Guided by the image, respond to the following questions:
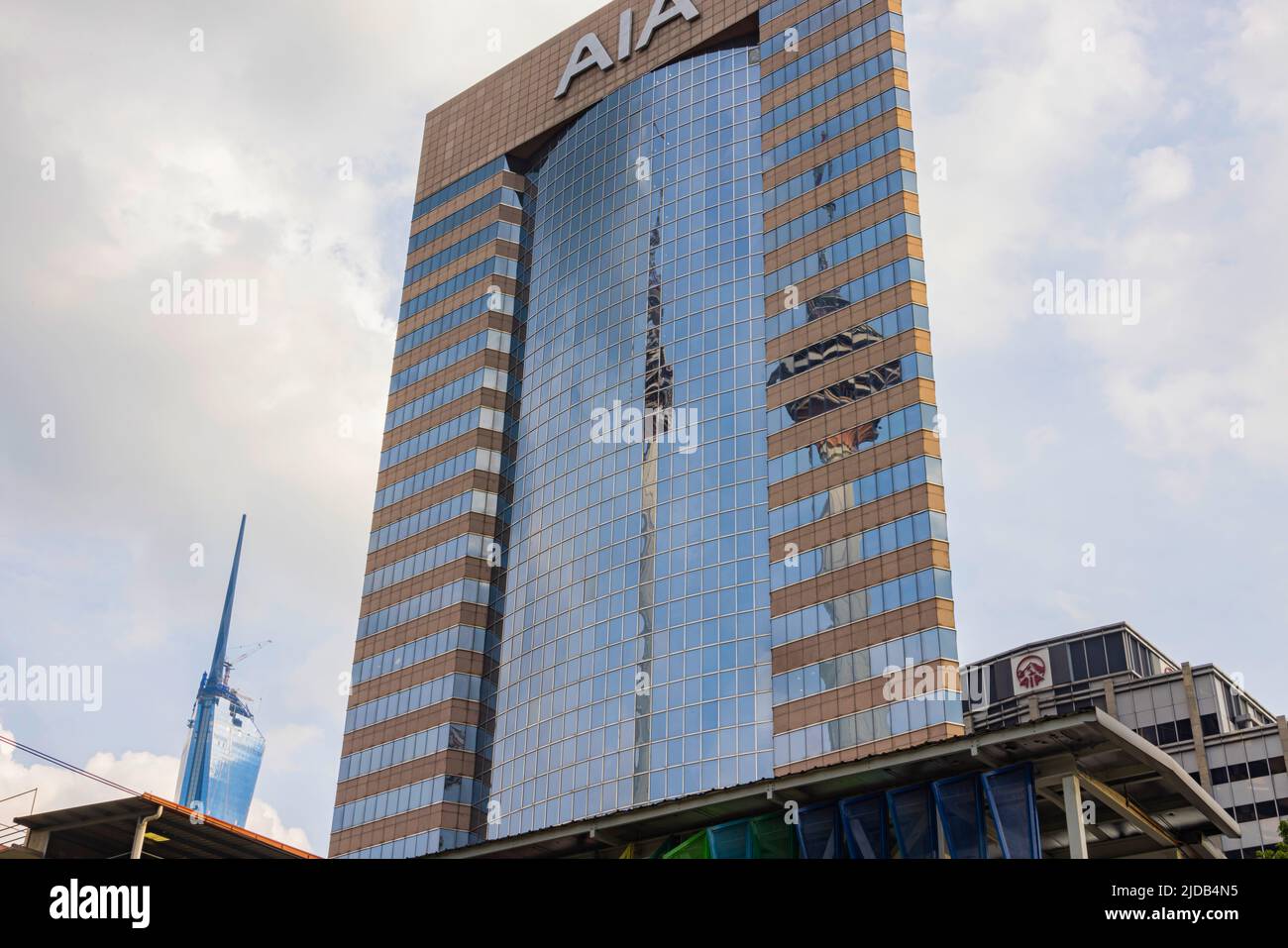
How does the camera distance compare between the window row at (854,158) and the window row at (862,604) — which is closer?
the window row at (862,604)

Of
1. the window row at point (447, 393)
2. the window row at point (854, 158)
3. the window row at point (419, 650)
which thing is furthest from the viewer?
the window row at point (447, 393)

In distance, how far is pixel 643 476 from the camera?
96625mm

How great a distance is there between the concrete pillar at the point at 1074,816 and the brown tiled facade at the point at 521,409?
39.4 meters

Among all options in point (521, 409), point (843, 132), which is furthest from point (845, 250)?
point (521, 409)

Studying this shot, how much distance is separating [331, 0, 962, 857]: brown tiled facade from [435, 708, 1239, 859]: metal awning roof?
117 feet

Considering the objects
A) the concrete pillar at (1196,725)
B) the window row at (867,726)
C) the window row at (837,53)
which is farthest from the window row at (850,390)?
the concrete pillar at (1196,725)

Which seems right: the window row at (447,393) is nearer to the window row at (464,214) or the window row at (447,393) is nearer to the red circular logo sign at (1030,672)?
the window row at (464,214)

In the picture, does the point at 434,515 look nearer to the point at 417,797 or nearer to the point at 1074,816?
the point at 417,797

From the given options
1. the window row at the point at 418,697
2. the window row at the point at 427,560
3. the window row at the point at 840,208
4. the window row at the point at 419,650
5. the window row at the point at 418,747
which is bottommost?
the window row at the point at 418,747

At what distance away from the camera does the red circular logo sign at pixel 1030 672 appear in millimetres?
140250

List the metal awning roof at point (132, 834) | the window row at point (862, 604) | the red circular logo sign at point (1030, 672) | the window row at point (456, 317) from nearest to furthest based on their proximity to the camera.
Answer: the metal awning roof at point (132, 834)
the window row at point (862, 604)
the window row at point (456, 317)
the red circular logo sign at point (1030, 672)
